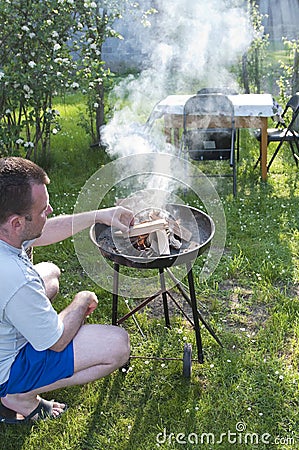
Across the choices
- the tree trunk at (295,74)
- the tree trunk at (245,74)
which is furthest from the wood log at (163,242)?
the tree trunk at (245,74)

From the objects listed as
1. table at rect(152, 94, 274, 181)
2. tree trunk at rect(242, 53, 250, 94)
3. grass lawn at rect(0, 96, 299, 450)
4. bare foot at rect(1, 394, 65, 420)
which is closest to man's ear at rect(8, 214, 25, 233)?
bare foot at rect(1, 394, 65, 420)

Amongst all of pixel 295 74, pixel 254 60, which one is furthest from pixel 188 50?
pixel 295 74

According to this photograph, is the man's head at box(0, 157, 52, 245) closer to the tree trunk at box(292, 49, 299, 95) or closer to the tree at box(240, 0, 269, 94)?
the tree trunk at box(292, 49, 299, 95)

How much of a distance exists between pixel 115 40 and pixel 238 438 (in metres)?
8.79

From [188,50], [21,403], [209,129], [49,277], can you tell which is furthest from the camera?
[188,50]

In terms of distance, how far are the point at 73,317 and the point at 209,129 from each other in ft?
10.8

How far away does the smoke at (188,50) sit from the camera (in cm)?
705

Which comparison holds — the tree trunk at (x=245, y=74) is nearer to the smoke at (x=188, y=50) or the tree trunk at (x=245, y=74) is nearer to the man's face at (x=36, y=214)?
the smoke at (x=188, y=50)

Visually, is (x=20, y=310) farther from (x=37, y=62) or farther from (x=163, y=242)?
(x=37, y=62)

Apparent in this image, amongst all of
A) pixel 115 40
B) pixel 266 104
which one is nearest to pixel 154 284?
pixel 266 104

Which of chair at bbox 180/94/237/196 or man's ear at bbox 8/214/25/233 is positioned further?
chair at bbox 180/94/237/196

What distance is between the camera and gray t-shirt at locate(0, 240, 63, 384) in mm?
1973

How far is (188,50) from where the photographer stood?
731 cm

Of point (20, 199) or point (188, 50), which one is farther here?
point (188, 50)
